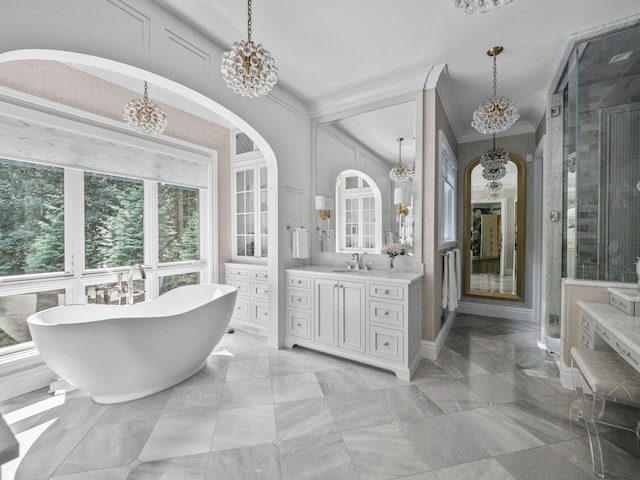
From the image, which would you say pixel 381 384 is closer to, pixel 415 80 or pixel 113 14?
pixel 415 80

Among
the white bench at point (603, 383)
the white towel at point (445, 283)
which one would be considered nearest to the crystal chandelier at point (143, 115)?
the white towel at point (445, 283)

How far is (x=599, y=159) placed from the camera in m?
2.25

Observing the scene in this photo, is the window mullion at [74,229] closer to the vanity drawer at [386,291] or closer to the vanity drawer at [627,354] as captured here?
the vanity drawer at [386,291]

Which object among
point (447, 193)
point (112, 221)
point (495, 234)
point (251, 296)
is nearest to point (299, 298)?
point (251, 296)

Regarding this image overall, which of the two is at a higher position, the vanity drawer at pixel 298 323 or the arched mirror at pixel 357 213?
the arched mirror at pixel 357 213

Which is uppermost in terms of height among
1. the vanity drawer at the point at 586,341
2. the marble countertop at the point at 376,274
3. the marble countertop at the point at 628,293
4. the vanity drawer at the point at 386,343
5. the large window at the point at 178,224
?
the large window at the point at 178,224

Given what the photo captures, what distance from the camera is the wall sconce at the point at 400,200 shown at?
3039 mm

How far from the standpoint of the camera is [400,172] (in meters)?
3.07

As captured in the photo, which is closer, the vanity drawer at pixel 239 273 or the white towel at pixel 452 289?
the white towel at pixel 452 289

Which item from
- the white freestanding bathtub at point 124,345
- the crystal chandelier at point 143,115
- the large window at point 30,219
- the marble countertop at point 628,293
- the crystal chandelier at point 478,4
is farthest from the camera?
the crystal chandelier at point 143,115

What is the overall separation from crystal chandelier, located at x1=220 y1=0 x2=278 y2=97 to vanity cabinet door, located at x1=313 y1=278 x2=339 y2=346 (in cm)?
185

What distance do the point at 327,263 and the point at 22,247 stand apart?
286 cm

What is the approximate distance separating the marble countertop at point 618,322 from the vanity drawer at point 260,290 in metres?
2.96

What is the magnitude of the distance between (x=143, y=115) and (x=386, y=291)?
2.73 meters
